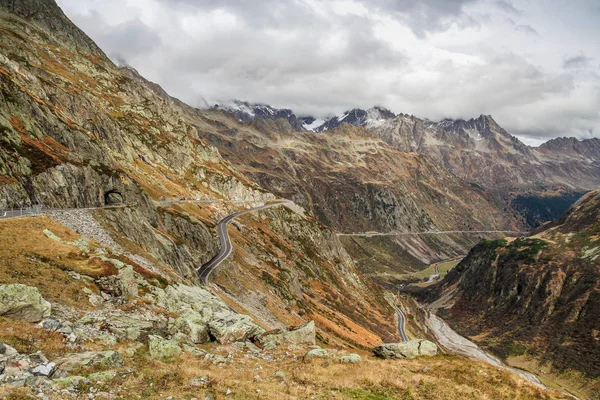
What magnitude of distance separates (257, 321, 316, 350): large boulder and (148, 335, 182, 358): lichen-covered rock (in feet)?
34.1

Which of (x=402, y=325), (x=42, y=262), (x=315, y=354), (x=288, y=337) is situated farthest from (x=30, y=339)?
(x=402, y=325)

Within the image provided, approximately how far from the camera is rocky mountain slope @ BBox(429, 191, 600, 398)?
129m

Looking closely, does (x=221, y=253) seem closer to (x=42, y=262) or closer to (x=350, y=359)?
(x=42, y=262)

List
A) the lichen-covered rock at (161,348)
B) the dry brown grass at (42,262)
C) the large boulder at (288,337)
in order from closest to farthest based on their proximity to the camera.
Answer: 1. the lichen-covered rock at (161,348)
2. the dry brown grass at (42,262)
3. the large boulder at (288,337)

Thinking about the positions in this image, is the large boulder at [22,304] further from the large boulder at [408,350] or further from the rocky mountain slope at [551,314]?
the rocky mountain slope at [551,314]

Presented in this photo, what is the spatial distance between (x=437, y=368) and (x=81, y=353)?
1001 inches

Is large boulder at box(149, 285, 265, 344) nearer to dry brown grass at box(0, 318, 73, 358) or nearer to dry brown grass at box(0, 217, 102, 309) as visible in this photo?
dry brown grass at box(0, 217, 102, 309)

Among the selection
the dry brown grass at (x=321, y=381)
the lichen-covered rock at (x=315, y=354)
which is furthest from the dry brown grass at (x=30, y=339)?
the lichen-covered rock at (x=315, y=354)

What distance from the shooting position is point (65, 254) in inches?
1294

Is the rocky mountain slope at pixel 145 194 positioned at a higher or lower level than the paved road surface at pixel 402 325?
higher

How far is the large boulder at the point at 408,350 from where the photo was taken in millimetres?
34531

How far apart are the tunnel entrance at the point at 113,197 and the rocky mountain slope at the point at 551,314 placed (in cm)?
14793

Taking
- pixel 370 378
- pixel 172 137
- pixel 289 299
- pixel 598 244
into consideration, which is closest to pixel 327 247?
pixel 289 299

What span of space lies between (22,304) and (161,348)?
8721 millimetres
